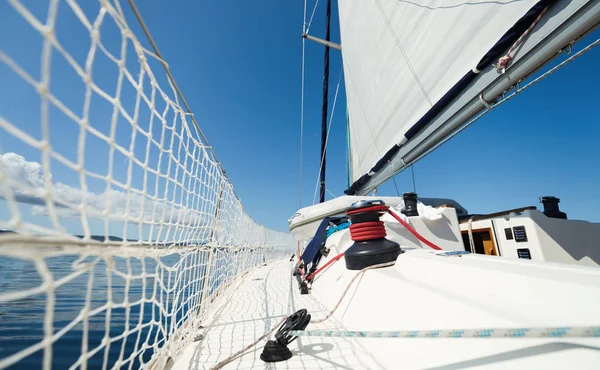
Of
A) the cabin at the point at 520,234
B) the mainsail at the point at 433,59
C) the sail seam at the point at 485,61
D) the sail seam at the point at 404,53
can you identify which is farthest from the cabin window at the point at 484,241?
the sail seam at the point at 404,53

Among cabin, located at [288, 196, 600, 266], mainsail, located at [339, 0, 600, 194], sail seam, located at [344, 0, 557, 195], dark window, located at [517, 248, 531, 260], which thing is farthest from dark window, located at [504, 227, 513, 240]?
sail seam, located at [344, 0, 557, 195]

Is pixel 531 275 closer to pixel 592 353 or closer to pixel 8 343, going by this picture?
pixel 592 353

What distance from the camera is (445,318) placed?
31.6 inches

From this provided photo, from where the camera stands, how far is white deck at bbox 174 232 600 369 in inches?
23.2

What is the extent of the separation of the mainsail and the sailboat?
0.03 ft

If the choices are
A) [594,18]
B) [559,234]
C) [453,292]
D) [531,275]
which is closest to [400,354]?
[453,292]

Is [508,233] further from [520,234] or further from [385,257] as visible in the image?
[385,257]

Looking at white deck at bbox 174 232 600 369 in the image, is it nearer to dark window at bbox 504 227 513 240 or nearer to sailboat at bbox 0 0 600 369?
sailboat at bbox 0 0 600 369

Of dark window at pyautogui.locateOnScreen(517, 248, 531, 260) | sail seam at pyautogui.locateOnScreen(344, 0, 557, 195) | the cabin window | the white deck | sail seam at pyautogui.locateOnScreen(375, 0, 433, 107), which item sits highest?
sail seam at pyautogui.locateOnScreen(375, 0, 433, 107)

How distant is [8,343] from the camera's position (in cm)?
186

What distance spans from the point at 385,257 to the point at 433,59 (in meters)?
1.78

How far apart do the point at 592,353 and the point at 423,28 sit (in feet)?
8.25

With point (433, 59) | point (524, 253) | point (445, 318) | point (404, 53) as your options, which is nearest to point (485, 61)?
point (433, 59)

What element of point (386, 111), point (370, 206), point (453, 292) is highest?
point (386, 111)
